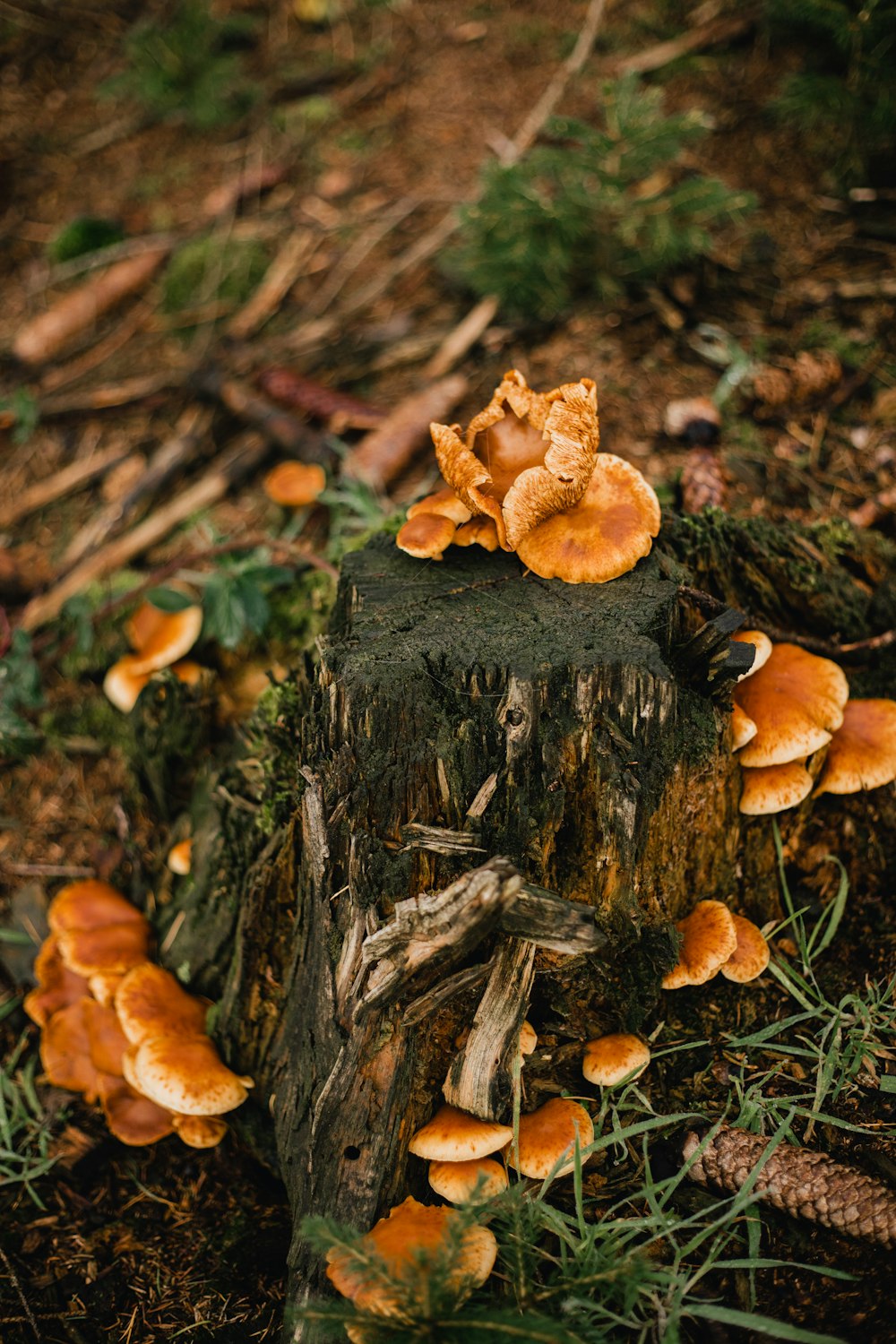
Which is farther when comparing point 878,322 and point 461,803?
point 878,322

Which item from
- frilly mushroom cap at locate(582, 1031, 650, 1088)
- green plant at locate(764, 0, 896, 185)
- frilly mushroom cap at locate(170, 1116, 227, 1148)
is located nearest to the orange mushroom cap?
frilly mushroom cap at locate(170, 1116, 227, 1148)

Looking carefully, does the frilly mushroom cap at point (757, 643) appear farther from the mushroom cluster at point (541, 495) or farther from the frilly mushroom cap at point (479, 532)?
the frilly mushroom cap at point (479, 532)

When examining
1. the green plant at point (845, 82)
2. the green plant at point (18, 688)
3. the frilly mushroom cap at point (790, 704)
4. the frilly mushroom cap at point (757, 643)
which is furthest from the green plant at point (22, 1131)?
the green plant at point (845, 82)

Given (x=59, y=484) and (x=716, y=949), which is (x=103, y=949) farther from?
(x=59, y=484)

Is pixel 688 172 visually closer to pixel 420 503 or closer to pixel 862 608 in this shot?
pixel 862 608

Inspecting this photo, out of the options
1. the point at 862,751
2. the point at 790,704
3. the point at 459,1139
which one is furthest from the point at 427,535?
the point at 459,1139

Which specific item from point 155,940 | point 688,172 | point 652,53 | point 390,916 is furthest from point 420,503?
point 652,53
